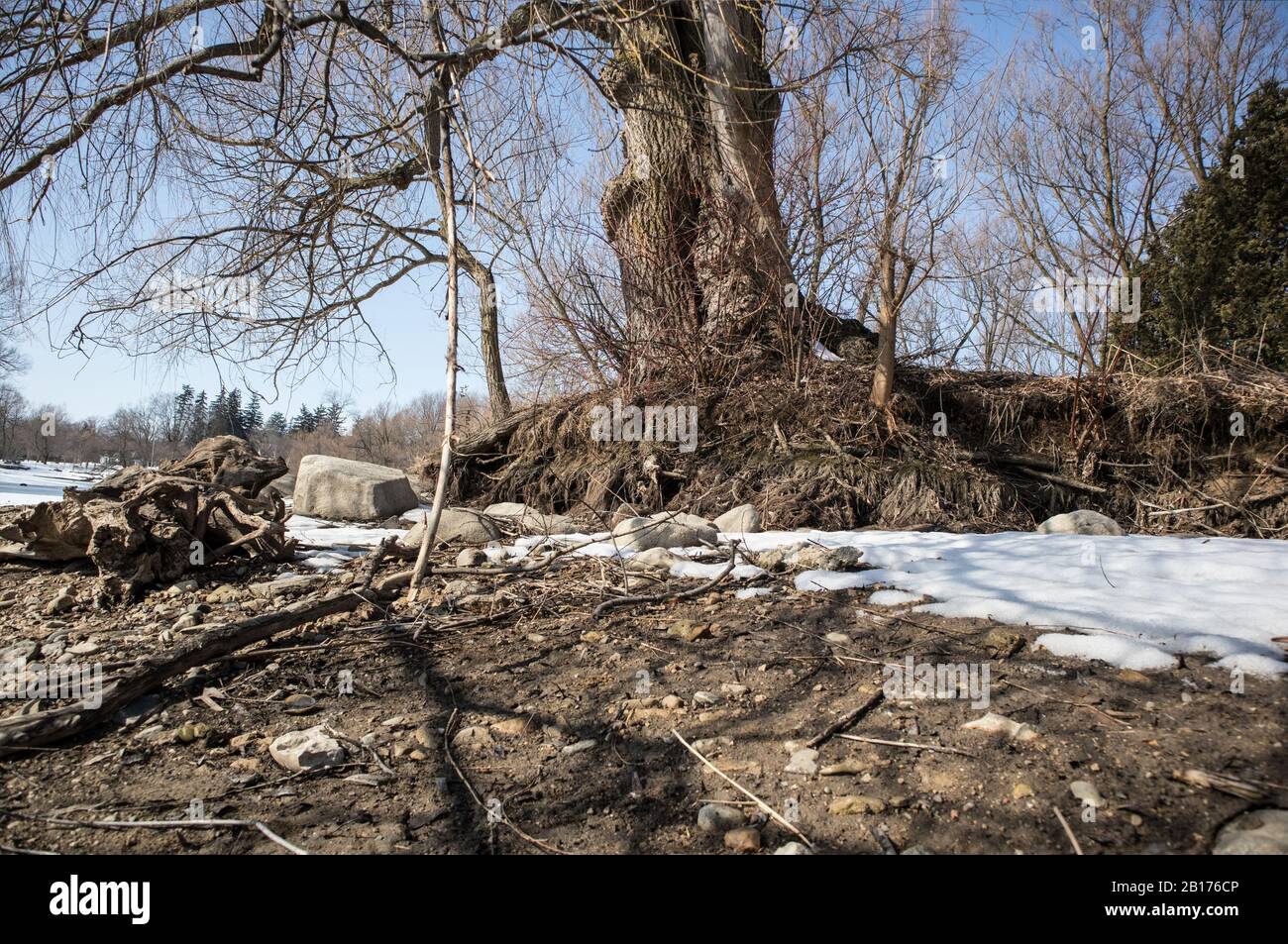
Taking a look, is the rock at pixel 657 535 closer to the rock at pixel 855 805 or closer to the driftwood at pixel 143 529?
the driftwood at pixel 143 529

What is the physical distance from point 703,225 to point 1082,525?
4283 millimetres

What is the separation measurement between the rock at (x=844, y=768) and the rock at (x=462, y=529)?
3149mm

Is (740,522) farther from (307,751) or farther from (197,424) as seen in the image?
(197,424)

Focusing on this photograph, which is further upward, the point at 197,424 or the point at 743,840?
the point at 197,424

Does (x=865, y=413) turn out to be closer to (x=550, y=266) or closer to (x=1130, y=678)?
(x=550, y=266)

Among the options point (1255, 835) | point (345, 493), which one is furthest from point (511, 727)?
point (345, 493)

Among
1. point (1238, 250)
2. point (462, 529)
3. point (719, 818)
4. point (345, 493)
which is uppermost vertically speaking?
point (1238, 250)

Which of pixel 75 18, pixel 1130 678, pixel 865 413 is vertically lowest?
pixel 1130 678

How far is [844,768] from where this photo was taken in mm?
1771

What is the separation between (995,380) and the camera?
21.8 feet

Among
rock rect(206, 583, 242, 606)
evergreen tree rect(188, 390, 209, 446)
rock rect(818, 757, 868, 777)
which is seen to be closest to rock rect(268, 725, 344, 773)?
rock rect(818, 757, 868, 777)
